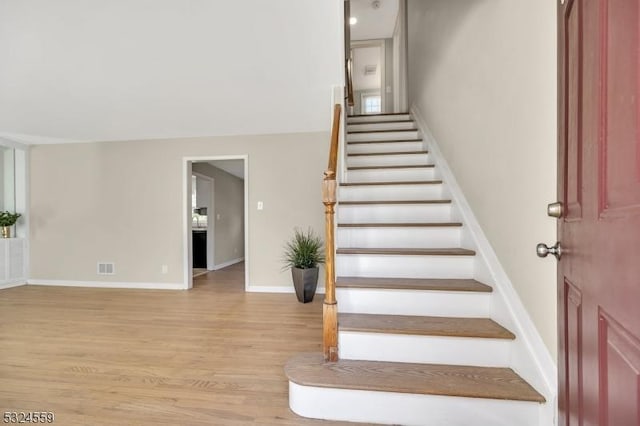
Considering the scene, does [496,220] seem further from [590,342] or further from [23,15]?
[23,15]

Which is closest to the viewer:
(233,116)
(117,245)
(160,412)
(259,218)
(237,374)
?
(160,412)

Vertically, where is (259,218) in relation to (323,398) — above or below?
above

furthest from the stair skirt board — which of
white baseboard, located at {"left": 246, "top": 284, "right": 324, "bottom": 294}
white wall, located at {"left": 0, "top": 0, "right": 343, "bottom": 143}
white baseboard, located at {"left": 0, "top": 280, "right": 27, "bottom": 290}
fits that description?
white baseboard, located at {"left": 0, "top": 280, "right": 27, "bottom": 290}

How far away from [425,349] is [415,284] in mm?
386

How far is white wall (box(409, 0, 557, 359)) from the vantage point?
1.29m

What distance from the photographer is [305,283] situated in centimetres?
359

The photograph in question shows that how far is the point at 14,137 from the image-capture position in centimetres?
445

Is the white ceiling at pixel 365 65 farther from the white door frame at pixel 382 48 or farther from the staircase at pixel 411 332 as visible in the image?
the staircase at pixel 411 332

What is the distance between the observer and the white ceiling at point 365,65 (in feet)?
23.8

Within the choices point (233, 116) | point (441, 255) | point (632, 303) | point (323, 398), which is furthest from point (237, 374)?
point (233, 116)

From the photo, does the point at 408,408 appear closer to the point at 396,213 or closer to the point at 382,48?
the point at 396,213

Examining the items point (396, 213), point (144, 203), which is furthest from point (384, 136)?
point (144, 203)

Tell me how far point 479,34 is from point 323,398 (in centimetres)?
242

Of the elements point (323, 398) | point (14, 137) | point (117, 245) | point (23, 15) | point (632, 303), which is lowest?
point (323, 398)
